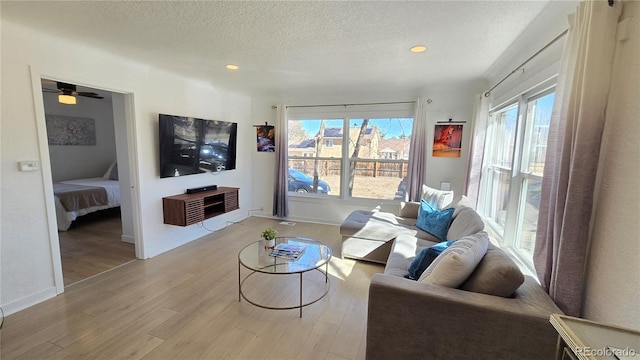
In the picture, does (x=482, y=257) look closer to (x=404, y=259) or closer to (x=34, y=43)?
(x=404, y=259)

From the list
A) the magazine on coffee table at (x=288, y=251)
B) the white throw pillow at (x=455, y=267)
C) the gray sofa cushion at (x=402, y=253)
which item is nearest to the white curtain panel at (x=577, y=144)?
the white throw pillow at (x=455, y=267)

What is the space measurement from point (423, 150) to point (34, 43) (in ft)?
14.4

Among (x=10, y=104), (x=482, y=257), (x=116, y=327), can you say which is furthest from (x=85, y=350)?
(x=482, y=257)

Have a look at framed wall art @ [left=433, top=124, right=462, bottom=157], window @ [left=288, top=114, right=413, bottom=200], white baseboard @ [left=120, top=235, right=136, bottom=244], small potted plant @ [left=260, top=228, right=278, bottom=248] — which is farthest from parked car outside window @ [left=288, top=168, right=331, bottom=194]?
white baseboard @ [left=120, top=235, right=136, bottom=244]

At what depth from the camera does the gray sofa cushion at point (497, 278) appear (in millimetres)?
1411

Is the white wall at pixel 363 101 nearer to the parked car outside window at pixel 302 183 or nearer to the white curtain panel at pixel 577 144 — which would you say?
the parked car outside window at pixel 302 183

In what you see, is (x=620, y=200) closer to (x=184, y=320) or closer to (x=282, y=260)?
(x=282, y=260)

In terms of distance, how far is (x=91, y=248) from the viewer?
11.3 feet

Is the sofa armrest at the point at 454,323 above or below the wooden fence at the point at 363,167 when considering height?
below

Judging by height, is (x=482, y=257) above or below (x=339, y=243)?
above

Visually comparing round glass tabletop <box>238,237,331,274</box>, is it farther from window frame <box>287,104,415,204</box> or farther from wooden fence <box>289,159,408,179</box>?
wooden fence <box>289,159,408,179</box>

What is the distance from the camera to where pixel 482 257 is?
1661 millimetres

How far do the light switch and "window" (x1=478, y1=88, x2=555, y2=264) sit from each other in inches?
158

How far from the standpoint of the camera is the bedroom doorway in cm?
326
